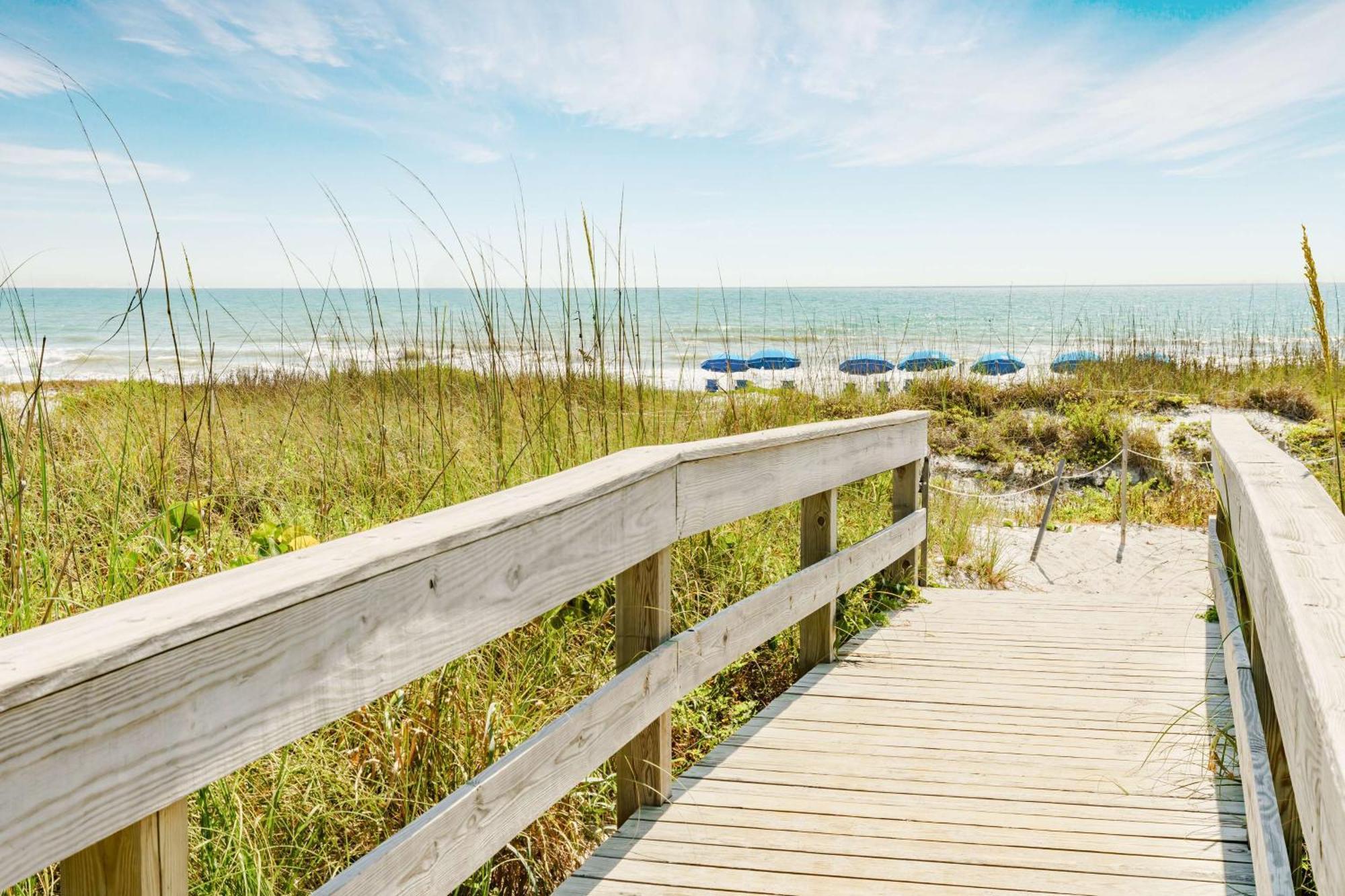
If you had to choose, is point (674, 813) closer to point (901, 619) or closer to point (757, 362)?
point (901, 619)

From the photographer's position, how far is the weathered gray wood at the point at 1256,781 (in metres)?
1.51

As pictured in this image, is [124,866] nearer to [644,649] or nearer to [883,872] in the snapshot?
[644,649]

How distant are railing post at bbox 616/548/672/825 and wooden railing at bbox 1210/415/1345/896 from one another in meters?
1.28

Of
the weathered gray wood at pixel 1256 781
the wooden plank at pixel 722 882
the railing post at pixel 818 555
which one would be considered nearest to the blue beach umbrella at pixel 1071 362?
the railing post at pixel 818 555

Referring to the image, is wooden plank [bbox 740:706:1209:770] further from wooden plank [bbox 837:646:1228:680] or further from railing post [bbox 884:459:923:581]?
railing post [bbox 884:459:923:581]

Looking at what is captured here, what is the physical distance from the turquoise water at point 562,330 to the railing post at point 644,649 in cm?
130

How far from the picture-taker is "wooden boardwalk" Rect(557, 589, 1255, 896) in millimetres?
1949

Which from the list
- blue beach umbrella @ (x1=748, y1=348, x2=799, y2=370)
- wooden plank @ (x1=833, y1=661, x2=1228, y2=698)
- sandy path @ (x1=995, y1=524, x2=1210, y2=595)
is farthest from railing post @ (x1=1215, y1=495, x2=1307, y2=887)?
blue beach umbrella @ (x1=748, y1=348, x2=799, y2=370)

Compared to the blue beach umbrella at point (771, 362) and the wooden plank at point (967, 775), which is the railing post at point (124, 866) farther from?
the blue beach umbrella at point (771, 362)

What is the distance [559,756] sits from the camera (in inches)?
70.4

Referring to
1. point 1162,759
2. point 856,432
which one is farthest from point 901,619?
point 1162,759

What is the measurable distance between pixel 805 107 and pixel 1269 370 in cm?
890

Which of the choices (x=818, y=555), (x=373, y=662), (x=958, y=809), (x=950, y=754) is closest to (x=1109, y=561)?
(x=818, y=555)

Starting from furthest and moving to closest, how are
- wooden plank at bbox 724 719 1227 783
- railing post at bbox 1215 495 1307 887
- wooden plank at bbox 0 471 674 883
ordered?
wooden plank at bbox 724 719 1227 783 → railing post at bbox 1215 495 1307 887 → wooden plank at bbox 0 471 674 883
